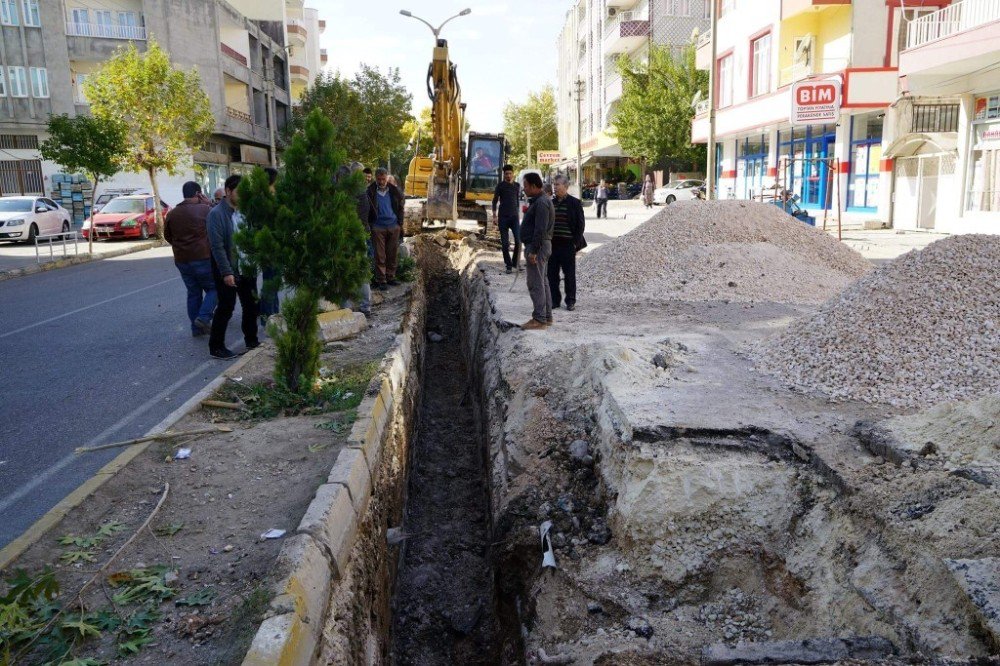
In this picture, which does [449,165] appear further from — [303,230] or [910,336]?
[910,336]

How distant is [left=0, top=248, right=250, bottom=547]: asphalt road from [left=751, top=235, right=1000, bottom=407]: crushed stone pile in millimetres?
5134

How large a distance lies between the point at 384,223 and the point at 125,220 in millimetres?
17987

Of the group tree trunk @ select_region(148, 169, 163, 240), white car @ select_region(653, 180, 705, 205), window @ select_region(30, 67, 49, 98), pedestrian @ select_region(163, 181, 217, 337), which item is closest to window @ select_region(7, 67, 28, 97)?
window @ select_region(30, 67, 49, 98)

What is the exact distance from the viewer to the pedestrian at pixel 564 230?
30.1 ft

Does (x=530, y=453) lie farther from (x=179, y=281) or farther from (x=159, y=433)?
(x=179, y=281)

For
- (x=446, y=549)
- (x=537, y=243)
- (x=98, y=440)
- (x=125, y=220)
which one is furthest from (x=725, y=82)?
(x=98, y=440)

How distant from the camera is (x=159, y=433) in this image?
5664mm

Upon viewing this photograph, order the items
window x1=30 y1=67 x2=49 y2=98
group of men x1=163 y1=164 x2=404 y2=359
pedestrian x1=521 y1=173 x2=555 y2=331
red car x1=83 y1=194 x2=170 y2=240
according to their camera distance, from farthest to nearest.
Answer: window x1=30 y1=67 x2=49 y2=98
red car x1=83 y1=194 x2=170 y2=240
pedestrian x1=521 y1=173 x2=555 y2=331
group of men x1=163 y1=164 x2=404 y2=359

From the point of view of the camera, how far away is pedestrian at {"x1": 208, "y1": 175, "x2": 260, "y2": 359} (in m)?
8.12

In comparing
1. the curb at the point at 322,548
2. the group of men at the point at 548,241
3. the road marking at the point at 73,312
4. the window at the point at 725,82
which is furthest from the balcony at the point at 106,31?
the curb at the point at 322,548

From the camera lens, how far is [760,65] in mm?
29281

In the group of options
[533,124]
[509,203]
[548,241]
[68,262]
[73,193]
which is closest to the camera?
[548,241]

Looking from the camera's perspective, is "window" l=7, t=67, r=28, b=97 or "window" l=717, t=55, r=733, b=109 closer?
"window" l=717, t=55, r=733, b=109

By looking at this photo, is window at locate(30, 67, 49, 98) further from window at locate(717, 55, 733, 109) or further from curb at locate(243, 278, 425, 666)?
curb at locate(243, 278, 425, 666)
